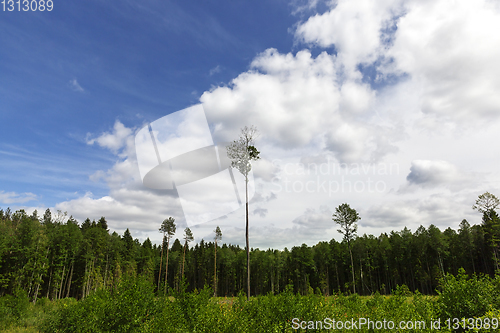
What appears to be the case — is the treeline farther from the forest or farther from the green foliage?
the green foliage

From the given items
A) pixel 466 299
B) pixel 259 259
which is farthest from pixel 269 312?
pixel 259 259

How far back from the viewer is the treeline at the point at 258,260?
53.1 m

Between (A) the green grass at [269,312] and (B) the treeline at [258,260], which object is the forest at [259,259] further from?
(A) the green grass at [269,312]

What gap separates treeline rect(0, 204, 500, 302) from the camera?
5312cm

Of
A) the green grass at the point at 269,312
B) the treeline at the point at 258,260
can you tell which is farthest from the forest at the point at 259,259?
the green grass at the point at 269,312

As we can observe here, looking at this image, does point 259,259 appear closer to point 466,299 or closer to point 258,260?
point 258,260

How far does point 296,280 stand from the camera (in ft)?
292

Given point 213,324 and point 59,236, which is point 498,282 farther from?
point 59,236

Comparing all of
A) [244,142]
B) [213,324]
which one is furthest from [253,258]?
[213,324]

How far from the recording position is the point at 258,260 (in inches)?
3703

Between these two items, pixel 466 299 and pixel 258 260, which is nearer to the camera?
pixel 466 299

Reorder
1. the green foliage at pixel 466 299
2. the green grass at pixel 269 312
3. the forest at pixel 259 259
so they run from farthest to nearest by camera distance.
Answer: the forest at pixel 259 259, the green foliage at pixel 466 299, the green grass at pixel 269 312

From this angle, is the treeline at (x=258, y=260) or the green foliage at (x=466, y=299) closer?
the green foliage at (x=466, y=299)

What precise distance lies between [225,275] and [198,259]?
44.6 feet
